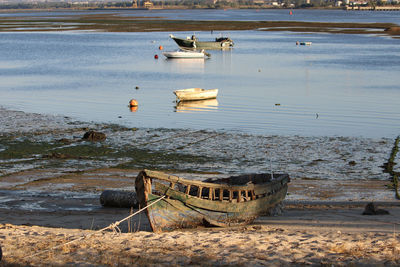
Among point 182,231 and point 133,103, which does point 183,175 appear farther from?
point 133,103

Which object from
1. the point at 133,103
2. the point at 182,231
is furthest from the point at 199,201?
the point at 133,103

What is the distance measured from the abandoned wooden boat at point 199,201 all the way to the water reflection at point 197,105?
61.5ft

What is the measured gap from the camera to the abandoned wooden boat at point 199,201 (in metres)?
11.7

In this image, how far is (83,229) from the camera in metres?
12.5

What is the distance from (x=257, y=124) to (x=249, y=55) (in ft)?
132

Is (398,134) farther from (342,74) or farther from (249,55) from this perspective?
(249,55)

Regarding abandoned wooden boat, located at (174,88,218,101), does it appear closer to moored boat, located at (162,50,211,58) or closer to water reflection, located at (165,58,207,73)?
water reflection, located at (165,58,207,73)

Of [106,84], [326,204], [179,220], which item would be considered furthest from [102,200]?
[106,84]

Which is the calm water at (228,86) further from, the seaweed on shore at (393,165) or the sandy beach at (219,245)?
the sandy beach at (219,245)

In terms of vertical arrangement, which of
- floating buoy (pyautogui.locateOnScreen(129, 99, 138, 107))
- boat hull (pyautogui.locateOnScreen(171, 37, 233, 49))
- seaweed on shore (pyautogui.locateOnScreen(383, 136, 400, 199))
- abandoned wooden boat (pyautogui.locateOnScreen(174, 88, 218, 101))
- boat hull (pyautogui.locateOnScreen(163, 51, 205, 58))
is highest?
boat hull (pyautogui.locateOnScreen(171, 37, 233, 49))

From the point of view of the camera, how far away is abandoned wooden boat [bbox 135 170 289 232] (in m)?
11.7

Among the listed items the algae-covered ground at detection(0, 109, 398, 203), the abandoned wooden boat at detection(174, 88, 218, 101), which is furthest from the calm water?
the algae-covered ground at detection(0, 109, 398, 203)

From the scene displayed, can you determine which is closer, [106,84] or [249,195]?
[249,195]

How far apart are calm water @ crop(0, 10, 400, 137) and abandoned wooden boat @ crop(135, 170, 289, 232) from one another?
12.3 meters
